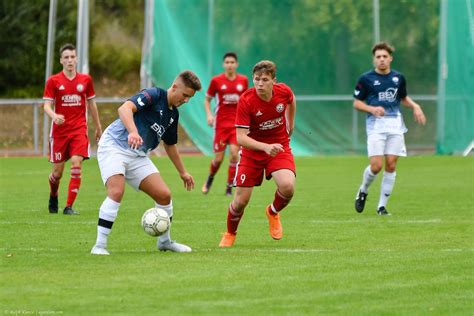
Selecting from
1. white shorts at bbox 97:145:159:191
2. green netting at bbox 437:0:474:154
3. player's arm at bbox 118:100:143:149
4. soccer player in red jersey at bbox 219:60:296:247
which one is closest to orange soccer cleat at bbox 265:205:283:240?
soccer player in red jersey at bbox 219:60:296:247

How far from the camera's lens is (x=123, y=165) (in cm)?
952

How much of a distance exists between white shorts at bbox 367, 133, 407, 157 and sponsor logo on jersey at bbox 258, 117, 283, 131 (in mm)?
3521

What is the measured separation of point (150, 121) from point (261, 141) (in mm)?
1360

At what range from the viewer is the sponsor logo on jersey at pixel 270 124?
10.4m

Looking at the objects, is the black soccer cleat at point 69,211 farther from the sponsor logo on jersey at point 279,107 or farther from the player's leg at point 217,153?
the sponsor logo on jersey at point 279,107

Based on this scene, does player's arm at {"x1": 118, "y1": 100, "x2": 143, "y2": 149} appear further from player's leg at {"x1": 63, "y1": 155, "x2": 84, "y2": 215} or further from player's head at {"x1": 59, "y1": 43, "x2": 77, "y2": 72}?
player's leg at {"x1": 63, "y1": 155, "x2": 84, "y2": 215}

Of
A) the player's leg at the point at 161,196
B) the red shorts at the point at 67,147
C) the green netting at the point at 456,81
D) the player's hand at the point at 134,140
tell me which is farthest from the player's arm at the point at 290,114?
the green netting at the point at 456,81

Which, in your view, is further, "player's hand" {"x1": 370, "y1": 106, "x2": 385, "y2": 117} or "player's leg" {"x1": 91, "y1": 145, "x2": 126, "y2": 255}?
"player's hand" {"x1": 370, "y1": 106, "x2": 385, "y2": 117}

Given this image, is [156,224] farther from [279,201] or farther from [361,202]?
[361,202]

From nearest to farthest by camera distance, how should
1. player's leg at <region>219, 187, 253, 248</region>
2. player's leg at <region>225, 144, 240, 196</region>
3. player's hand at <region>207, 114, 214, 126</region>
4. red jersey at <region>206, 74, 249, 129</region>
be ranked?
player's leg at <region>219, 187, 253, 248</region>, player's hand at <region>207, 114, 214, 126</region>, player's leg at <region>225, 144, 240, 196</region>, red jersey at <region>206, 74, 249, 129</region>

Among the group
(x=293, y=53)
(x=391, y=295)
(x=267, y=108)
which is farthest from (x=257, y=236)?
(x=293, y=53)

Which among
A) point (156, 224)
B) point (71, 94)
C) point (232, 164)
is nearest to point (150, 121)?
point (156, 224)

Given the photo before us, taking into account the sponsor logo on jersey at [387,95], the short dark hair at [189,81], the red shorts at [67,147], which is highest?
the short dark hair at [189,81]

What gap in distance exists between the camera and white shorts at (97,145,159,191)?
9.48 meters
